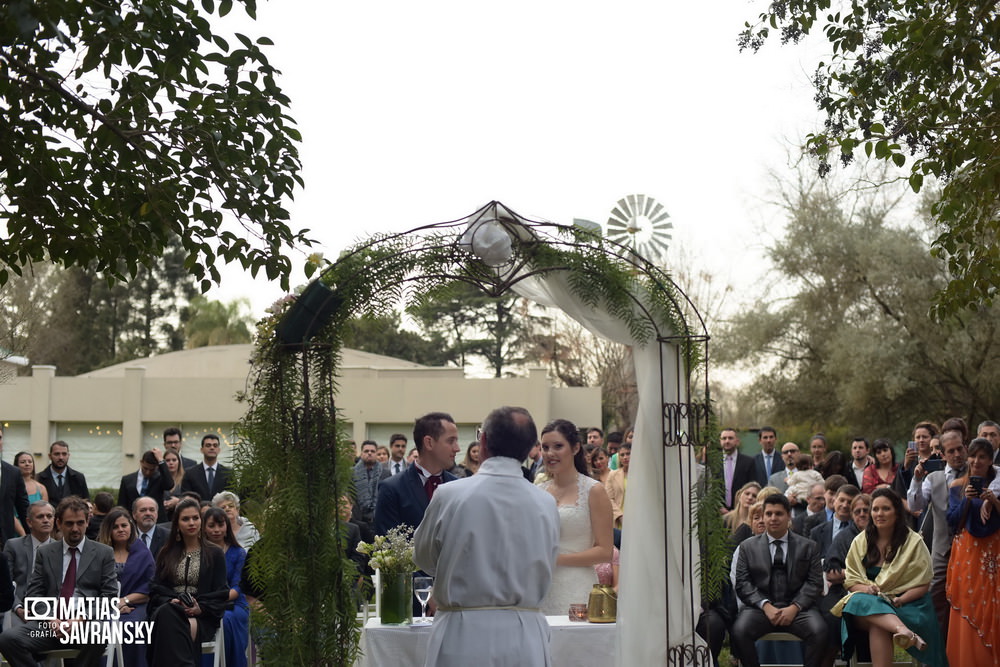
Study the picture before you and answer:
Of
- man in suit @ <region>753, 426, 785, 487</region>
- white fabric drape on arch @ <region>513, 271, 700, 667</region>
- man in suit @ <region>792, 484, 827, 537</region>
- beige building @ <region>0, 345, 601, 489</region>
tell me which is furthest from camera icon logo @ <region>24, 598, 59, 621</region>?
beige building @ <region>0, 345, 601, 489</region>

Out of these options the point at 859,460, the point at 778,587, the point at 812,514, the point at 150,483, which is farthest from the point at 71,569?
the point at 859,460

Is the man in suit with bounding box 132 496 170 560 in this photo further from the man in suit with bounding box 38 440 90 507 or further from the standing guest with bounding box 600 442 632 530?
the standing guest with bounding box 600 442 632 530

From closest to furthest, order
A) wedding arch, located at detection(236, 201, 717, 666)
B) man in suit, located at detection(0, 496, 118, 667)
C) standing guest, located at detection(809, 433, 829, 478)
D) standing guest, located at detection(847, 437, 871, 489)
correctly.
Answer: wedding arch, located at detection(236, 201, 717, 666) < man in suit, located at detection(0, 496, 118, 667) < standing guest, located at detection(847, 437, 871, 489) < standing guest, located at detection(809, 433, 829, 478)

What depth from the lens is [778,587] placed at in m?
9.22

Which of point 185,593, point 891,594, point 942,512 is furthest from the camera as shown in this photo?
point 942,512

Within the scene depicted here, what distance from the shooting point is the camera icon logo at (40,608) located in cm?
909

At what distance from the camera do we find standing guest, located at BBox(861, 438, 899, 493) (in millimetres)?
12422

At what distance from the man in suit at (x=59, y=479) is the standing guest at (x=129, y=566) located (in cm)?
371

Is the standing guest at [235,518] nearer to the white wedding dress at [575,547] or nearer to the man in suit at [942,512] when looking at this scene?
the white wedding dress at [575,547]

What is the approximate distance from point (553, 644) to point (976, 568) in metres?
4.21

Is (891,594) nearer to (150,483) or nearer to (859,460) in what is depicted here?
(859,460)

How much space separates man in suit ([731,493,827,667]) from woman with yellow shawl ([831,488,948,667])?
9.0 inches

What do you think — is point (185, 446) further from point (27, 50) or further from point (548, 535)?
point (548, 535)

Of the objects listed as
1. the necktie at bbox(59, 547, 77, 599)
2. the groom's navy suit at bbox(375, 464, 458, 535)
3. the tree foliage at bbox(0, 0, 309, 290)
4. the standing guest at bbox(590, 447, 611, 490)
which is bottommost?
the necktie at bbox(59, 547, 77, 599)
